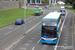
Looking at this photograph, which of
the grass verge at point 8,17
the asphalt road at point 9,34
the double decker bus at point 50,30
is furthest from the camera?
the grass verge at point 8,17

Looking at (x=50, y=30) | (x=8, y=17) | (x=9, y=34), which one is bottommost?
(x=9, y=34)

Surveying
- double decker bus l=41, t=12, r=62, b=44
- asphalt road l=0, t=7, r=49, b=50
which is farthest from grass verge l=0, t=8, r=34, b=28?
double decker bus l=41, t=12, r=62, b=44

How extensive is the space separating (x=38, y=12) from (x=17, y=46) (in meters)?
35.4

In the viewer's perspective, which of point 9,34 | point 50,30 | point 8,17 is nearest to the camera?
point 50,30

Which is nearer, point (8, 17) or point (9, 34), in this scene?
point (9, 34)

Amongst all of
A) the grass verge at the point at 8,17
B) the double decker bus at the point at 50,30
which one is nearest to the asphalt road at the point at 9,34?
the grass verge at the point at 8,17

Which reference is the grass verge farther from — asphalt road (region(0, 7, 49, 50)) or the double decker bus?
the double decker bus

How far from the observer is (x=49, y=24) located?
1950 cm

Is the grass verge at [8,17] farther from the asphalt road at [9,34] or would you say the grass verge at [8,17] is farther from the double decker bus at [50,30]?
the double decker bus at [50,30]

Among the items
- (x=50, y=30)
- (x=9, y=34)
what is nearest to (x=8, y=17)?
(x=9, y=34)

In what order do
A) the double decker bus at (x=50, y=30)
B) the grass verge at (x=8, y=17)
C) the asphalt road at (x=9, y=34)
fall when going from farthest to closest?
the grass verge at (x=8, y=17)
the asphalt road at (x=9, y=34)
the double decker bus at (x=50, y=30)

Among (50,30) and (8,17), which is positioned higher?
(50,30)

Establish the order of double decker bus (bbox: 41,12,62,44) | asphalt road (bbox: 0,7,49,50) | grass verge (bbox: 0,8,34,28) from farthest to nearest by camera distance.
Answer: grass verge (bbox: 0,8,34,28) < asphalt road (bbox: 0,7,49,50) < double decker bus (bbox: 41,12,62,44)

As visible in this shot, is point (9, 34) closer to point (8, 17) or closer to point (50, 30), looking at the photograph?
point (50, 30)
